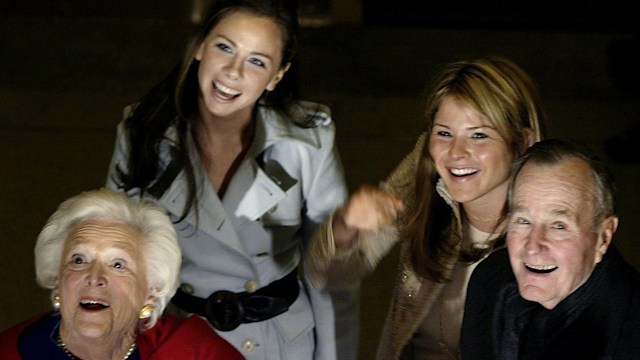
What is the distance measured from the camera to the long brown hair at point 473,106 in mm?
3055

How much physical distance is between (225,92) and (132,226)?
46 centimetres

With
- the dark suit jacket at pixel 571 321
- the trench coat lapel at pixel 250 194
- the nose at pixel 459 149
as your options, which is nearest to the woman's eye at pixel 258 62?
the trench coat lapel at pixel 250 194

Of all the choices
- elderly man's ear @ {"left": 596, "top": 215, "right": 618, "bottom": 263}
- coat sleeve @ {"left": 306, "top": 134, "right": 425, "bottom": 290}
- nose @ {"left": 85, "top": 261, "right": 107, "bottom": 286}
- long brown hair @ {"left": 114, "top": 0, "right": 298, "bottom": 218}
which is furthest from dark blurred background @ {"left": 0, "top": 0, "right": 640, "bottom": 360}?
elderly man's ear @ {"left": 596, "top": 215, "right": 618, "bottom": 263}

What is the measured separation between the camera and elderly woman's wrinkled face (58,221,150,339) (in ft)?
9.42

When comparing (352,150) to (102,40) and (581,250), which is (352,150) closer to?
(102,40)

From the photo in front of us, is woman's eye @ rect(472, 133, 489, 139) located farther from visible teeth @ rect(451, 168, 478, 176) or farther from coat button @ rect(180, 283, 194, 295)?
coat button @ rect(180, 283, 194, 295)

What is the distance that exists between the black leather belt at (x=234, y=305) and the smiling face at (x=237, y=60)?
46 centimetres

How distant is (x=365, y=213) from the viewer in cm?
311

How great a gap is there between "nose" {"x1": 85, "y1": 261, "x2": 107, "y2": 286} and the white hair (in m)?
0.11

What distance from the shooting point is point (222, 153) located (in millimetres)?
3436

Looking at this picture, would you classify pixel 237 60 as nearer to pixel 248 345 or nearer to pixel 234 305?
pixel 234 305

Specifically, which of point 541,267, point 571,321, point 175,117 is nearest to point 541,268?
point 541,267

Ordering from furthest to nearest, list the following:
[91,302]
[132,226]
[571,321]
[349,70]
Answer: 1. [349,70]
2. [132,226]
3. [91,302]
4. [571,321]

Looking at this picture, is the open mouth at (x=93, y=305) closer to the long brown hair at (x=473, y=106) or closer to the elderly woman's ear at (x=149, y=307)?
the elderly woman's ear at (x=149, y=307)
